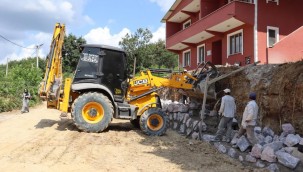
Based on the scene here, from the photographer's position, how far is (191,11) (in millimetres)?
29531

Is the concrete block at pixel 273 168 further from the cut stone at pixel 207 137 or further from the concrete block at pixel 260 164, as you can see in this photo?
the cut stone at pixel 207 137

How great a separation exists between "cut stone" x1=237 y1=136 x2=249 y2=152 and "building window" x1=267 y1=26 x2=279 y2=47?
13.0 meters

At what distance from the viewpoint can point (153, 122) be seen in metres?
11.6

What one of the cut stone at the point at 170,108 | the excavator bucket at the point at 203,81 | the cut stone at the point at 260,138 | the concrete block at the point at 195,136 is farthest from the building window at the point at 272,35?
the cut stone at the point at 260,138

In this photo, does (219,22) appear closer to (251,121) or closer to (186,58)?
(186,58)

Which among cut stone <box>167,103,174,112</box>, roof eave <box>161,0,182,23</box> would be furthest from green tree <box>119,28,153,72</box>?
cut stone <box>167,103,174,112</box>

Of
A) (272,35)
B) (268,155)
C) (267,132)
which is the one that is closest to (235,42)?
(272,35)

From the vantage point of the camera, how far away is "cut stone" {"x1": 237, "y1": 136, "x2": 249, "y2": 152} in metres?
9.07

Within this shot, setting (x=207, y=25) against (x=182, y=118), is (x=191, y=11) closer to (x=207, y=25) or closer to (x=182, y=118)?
(x=207, y=25)

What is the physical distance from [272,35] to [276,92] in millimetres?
11971

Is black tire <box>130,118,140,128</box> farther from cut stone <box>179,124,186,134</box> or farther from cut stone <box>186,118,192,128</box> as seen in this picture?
cut stone <box>186,118,192,128</box>

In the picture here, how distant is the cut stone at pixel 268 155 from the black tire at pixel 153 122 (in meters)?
4.11

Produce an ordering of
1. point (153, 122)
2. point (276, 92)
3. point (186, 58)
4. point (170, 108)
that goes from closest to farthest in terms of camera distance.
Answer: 1. point (276, 92)
2. point (153, 122)
3. point (170, 108)
4. point (186, 58)

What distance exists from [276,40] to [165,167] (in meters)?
15.9
